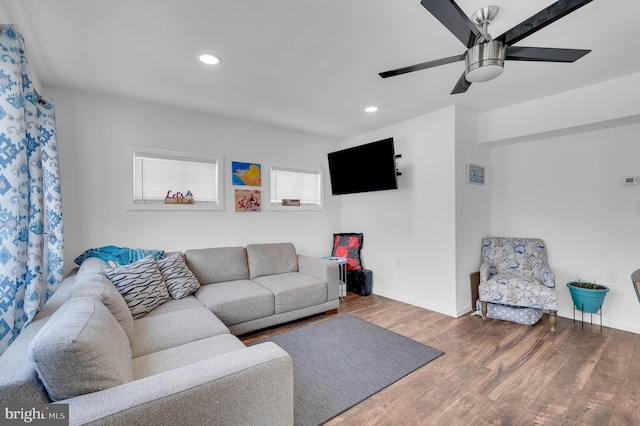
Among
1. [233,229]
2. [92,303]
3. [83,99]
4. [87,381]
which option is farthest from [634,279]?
[83,99]

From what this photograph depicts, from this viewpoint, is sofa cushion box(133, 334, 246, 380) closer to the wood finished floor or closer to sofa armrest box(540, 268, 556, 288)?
the wood finished floor

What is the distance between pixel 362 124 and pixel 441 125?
106cm

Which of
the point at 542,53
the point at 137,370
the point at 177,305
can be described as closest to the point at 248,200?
the point at 177,305

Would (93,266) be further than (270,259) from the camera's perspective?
No

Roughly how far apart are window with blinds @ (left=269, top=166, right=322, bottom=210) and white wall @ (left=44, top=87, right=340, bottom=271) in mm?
179

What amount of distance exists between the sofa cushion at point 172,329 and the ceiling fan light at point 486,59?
7.51 ft

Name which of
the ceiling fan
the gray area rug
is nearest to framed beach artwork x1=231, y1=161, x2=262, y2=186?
the gray area rug

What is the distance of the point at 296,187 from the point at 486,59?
3064mm

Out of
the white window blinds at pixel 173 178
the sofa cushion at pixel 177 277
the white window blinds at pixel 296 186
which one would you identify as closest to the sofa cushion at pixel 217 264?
the sofa cushion at pixel 177 277

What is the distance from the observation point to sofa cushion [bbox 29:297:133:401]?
3.02ft

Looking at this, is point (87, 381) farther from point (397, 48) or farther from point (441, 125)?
point (441, 125)

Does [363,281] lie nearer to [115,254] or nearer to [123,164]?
[115,254]

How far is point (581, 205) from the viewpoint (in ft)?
10.3

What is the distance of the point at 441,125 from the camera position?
3330 millimetres
